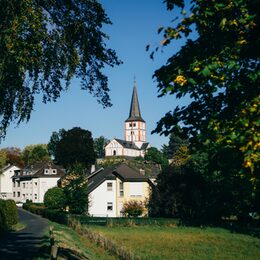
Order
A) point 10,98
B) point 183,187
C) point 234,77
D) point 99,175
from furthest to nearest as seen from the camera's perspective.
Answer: point 99,175 < point 183,187 < point 10,98 < point 234,77

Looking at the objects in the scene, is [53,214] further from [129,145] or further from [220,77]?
[129,145]

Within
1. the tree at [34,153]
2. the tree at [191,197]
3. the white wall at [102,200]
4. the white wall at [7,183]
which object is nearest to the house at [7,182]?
the white wall at [7,183]

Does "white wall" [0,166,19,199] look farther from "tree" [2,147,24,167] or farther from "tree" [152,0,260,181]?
"tree" [152,0,260,181]

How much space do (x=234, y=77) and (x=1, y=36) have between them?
642 cm

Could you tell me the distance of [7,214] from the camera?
41.4 metres

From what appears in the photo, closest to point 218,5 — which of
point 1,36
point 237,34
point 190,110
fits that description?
point 237,34

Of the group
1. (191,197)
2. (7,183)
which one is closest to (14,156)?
(7,183)

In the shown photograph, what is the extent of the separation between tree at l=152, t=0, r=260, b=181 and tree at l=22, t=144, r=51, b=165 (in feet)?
510

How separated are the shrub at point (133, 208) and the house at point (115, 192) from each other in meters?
2.64

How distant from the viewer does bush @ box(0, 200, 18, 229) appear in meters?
38.2

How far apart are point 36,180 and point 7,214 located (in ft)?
197

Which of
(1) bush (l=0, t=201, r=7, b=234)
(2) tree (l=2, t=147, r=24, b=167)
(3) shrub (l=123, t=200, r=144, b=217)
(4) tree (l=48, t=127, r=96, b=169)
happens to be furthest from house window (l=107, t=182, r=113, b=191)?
(2) tree (l=2, t=147, r=24, b=167)

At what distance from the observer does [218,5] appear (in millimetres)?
6672

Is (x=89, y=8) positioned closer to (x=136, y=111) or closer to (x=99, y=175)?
(x=99, y=175)
